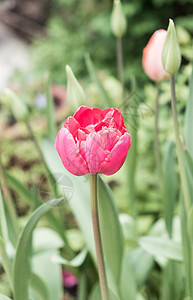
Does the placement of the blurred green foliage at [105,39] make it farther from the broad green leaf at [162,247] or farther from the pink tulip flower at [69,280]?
the broad green leaf at [162,247]

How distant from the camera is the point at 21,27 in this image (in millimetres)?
3576

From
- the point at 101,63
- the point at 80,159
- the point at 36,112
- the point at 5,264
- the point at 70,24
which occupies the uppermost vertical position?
the point at 70,24

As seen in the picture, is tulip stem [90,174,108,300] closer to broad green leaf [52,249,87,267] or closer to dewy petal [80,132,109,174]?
dewy petal [80,132,109,174]

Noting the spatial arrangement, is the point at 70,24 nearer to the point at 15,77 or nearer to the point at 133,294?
the point at 15,77

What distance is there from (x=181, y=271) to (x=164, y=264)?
72 mm

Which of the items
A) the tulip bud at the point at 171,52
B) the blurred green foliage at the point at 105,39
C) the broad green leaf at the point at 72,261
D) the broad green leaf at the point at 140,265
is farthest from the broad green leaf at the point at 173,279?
the blurred green foliage at the point at 105,39

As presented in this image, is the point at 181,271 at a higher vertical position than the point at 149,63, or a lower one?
lower

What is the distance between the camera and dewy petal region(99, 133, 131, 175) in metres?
0.42

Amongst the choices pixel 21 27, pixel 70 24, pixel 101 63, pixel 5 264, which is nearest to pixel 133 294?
pixel 5 264

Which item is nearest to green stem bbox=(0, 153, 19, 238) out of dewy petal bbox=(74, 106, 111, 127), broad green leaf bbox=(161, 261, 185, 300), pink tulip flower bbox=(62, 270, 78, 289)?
dewy petal bbox=(74, 106, 111, 127)

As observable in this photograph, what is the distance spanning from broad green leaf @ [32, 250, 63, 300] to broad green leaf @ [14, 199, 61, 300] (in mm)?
256

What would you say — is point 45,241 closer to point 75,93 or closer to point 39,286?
point 39,286

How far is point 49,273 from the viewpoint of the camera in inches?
34.0

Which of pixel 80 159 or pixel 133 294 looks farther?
pixel 133 294
